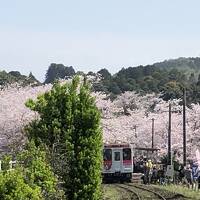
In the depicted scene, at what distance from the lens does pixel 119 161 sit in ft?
149

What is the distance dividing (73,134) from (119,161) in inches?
1158

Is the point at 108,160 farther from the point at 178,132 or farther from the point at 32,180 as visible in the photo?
the point at 32,180

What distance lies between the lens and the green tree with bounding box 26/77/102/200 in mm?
16062

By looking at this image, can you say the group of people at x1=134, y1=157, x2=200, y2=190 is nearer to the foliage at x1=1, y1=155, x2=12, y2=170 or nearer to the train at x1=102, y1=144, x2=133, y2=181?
the train at x1=102, y1=144, x2=133, y2=181

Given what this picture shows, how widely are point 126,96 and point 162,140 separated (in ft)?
97.6

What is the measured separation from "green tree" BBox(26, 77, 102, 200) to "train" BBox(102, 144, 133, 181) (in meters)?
28.6

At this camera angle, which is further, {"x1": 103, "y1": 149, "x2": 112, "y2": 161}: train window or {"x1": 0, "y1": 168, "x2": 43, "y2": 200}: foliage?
{"x1": 103, "y1": 149, "x2": 112, "y2": 161}: train window

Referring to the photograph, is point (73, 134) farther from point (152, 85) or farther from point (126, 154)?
point (152, 85)

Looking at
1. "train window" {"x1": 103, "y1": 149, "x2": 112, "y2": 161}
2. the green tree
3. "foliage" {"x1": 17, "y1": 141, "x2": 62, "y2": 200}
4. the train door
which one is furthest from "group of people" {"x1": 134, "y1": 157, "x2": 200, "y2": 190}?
"foliage" {"x1": 17, "y1": 141, "x2": 62, "y2": 200}

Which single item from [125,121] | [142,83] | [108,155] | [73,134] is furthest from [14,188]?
[142,83]

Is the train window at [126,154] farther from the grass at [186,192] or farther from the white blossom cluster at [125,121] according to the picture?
the grass at [186,192]

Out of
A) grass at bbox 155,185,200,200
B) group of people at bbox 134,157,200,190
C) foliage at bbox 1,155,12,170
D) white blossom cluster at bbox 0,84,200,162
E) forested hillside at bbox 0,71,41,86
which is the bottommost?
grass at bbox 155,185,200,200

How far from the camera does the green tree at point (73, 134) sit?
16.1m

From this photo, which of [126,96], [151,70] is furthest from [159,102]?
[151,70]
